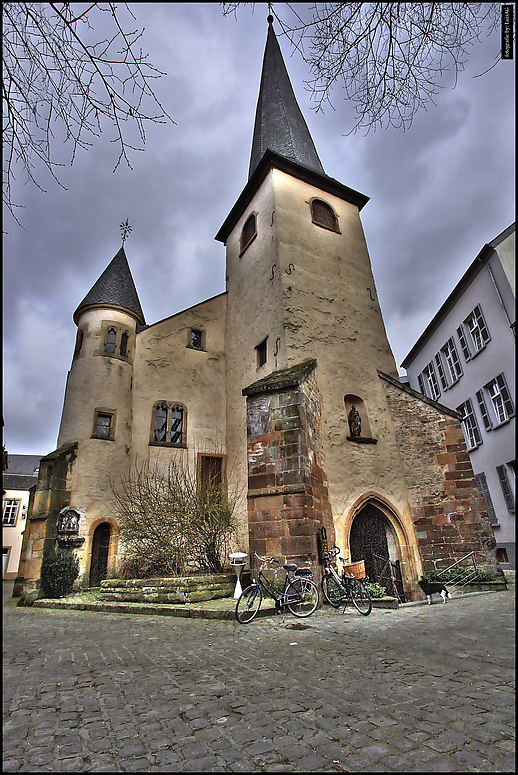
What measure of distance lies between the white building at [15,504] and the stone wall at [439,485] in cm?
2368

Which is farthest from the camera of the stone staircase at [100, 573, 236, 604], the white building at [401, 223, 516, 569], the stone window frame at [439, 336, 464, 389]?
the stone staircase at [100, 573, 236, 604]

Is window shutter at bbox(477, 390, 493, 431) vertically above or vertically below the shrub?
above

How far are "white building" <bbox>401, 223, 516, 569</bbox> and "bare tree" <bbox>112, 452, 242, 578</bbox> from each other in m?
7.63

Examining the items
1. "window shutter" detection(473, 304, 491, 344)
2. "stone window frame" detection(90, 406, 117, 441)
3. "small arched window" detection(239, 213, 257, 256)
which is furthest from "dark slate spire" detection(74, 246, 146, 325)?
"window shutter" detection(473, 304, 491, 344)

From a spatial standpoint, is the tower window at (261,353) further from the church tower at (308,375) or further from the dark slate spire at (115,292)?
the dark slate spire at (115,292)

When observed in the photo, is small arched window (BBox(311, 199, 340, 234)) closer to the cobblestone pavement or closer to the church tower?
the church tower

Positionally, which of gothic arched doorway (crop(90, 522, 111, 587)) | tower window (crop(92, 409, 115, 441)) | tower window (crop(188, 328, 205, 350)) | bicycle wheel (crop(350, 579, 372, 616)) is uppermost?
tower window (crop(188, 328, 205, 350))

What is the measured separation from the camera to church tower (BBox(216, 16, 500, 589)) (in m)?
9.23

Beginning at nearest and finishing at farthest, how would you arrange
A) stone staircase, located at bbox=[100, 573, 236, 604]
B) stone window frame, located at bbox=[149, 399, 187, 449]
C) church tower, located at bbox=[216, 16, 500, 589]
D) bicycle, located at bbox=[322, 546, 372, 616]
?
bicycle, located at bbox=[322, 546, 372, 616] < stone staircase, located at bbox=[100, 573, 236, 604] < church tower, located at bbox=[216, 16, 500, 589] < stone window frame, located at bbox=[149, 399, 187, 449]

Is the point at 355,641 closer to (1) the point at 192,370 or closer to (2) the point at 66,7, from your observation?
(2) the point at 66,7

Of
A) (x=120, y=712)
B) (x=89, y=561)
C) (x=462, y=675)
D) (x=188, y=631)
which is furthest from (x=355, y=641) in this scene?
(x=89, y=561)

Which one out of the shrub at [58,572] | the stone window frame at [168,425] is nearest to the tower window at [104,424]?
the stone window frame at [168,425]

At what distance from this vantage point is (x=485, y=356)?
2.36 m

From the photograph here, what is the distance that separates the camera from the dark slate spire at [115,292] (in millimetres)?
16219
